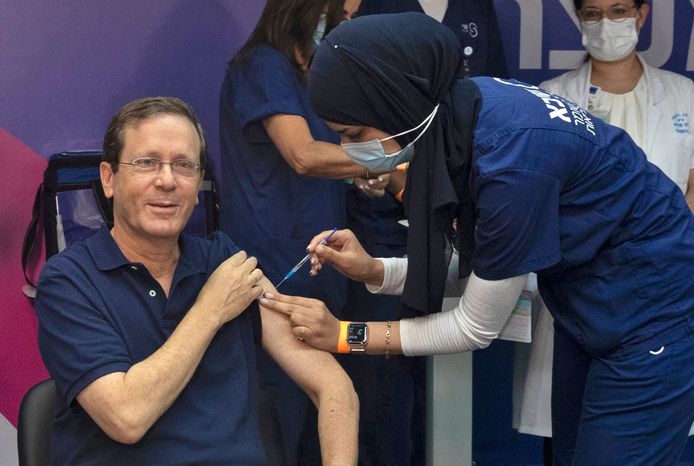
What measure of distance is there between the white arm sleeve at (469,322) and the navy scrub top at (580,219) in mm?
56

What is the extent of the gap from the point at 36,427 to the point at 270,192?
3.66 feet

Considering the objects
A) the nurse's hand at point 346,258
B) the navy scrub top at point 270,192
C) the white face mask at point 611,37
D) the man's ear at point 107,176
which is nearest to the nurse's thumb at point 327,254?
the nurse's hand at point 346,258

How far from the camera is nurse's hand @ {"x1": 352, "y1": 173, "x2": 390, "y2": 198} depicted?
9.27 feet

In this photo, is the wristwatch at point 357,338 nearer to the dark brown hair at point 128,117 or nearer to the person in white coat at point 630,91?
the dark brown hair at point 128,117

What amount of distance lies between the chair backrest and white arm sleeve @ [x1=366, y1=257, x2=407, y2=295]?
766 millimetres

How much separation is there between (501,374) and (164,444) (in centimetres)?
205

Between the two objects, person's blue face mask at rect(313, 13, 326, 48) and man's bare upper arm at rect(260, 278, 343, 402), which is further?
person's blue face mask at rect(313, 13, 326, 48)

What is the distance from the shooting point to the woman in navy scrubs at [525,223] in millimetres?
1883

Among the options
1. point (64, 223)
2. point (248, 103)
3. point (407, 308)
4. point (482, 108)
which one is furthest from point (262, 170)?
point (482, 108)

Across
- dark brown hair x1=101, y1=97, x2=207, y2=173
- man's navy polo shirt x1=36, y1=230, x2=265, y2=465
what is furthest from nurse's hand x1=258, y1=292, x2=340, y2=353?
dark brown hair x1=101, y1=97, x2=207, y2=173

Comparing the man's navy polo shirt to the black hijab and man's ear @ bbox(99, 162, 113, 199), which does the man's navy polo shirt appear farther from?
the black hijab

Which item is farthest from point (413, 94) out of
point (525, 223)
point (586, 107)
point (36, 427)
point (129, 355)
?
point (586, 107)

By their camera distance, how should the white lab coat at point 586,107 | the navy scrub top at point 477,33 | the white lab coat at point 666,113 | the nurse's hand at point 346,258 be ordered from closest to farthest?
the nurse's hand at point 346,258 < the white lab coat at point 586,107 < the white lab coat at point 666,113 < the navy scrub top at point 477,33

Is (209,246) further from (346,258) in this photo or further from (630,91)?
(630,91)
